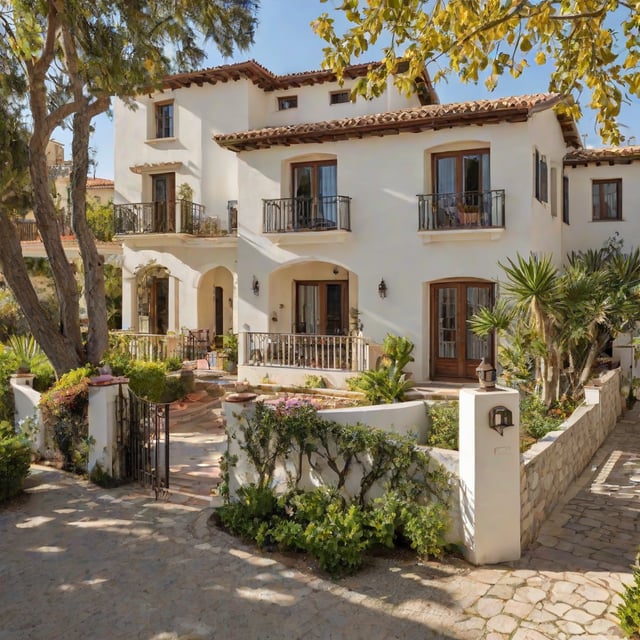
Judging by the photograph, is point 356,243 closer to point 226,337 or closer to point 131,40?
point 226,337

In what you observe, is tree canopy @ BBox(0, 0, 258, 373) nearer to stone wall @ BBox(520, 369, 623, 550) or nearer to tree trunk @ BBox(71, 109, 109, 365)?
tree trunk @ BBox(71, 109, 109, 365)

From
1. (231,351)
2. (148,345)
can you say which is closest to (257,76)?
(231,351)

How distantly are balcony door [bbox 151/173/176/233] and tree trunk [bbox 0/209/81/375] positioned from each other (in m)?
8.18

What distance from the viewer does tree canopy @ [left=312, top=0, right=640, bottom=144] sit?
6316mm

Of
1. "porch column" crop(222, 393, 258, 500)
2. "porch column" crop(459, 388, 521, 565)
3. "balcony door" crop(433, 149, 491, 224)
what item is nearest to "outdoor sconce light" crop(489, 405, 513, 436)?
"porch column" crop(459, 388, 521, 565)

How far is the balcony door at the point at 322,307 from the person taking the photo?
1784 cm

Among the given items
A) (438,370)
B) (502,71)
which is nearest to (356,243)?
(438,370)

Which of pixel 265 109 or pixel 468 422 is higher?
pixel 265 109

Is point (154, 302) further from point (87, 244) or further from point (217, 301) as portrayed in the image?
point (87, 244)

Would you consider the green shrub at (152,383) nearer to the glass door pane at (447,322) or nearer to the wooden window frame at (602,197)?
the glass door pane at (447,322)

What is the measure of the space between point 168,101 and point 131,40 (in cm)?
976

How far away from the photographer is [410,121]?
1453cm

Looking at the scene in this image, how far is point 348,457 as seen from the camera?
649cm

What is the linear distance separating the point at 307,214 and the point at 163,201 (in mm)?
6628
